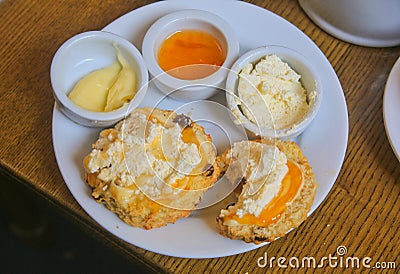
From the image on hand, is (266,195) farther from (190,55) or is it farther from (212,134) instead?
(190,55)

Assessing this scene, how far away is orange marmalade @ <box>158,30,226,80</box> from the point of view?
0.91 meters

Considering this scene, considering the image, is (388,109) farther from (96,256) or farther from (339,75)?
(96,256)

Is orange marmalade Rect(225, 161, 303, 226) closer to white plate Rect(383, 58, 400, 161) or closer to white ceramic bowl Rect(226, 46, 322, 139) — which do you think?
white ceramic bowl Rect(226, 46, 322, 139)

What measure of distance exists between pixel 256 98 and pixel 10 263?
71 centimetres

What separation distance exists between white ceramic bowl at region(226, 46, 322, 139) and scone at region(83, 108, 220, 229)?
8cm

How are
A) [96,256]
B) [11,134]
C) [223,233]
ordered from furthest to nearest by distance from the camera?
[96,256], [11,134], [223,233]

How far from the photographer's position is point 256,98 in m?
0.88

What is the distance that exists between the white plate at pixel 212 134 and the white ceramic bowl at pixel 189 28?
35mm

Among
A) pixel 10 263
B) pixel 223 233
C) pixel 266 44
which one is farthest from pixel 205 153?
pixel 10 263

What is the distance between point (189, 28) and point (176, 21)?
3 cm

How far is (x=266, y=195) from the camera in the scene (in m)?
0.79

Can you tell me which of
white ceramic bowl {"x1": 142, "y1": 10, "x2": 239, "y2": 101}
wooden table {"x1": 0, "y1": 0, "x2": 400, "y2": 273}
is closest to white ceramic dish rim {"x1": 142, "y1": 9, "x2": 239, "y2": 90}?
white ceramic bowl {"x1": 142, "y1": 10, "x2": 239, "y2": 101}

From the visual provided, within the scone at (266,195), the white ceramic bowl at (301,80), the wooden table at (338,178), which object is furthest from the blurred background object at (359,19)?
the scone at (266,195)

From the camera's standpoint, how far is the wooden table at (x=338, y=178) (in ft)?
2.82
